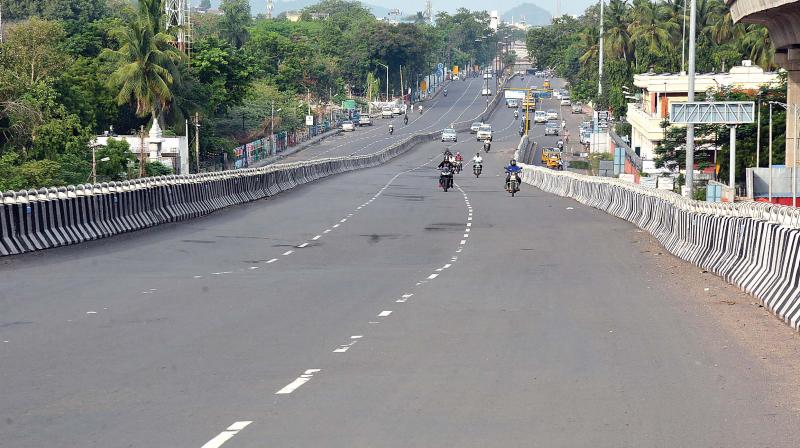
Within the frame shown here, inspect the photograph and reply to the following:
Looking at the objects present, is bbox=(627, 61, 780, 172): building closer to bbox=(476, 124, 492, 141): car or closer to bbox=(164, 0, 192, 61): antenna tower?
bbox=(476, 124, 492, 141): car

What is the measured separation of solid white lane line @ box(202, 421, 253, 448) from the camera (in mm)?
9453

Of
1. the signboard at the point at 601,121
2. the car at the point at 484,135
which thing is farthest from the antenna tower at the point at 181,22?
the signboard at the point at 601,121

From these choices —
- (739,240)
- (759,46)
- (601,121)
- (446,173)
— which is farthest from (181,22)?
(739,240)

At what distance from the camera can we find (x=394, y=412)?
1078 centimetres

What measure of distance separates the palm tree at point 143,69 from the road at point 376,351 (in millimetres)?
73880

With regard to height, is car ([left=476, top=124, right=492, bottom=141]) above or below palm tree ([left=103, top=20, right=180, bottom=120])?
below

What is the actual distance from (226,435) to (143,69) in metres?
95.2

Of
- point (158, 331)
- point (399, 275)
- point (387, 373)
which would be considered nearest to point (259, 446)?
point (387, 373)

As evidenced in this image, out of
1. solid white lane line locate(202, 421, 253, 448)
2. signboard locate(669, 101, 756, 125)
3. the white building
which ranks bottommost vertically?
solid white lane line locate(202, 421, 253, 448)

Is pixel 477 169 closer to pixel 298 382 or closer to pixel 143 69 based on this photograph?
pixel 143 69

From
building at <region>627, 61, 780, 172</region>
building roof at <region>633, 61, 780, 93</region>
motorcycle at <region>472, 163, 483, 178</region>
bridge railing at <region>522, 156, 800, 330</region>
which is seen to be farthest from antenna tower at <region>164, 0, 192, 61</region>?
bridge railing at <region>522, 156, 800, 330</region>

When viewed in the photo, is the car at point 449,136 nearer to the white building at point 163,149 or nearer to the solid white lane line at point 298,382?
the white building at point 163,149

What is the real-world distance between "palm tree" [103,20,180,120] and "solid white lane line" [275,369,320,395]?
298 ft

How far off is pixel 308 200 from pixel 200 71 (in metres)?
62.9
